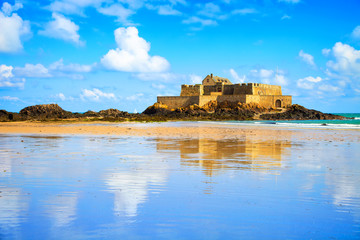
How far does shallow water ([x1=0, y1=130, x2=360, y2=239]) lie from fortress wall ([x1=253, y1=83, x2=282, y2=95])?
2410 inches

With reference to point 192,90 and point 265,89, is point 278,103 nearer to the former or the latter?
point 265,89

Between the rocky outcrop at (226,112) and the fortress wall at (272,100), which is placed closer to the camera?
the rocky outcrop at (226,112)

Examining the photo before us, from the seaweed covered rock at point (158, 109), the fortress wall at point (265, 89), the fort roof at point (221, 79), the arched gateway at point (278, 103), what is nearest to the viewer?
the seaweed covered rock at point (158, 109)

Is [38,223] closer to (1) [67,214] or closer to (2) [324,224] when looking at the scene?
(1) [67,214]

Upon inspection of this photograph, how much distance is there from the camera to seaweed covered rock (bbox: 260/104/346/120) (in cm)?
5924

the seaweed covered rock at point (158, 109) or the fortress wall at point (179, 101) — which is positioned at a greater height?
the fortress wall at point (179, 101)

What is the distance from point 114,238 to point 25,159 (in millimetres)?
6153

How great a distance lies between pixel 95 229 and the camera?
3.59m

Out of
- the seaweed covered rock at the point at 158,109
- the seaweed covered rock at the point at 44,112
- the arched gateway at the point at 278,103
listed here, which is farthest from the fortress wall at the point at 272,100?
the seaweed covered rock at the point at 44,112

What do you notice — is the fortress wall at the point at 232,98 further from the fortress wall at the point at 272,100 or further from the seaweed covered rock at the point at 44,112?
the seaweed covered rock at the point at 44,112

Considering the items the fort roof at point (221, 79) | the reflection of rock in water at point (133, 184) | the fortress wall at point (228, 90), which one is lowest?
the reflection of rock in water at point (133, 184)

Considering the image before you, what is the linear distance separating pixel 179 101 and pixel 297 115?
77.4 feet

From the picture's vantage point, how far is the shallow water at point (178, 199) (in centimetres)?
361

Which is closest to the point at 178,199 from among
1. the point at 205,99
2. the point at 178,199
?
the point at 178,199
